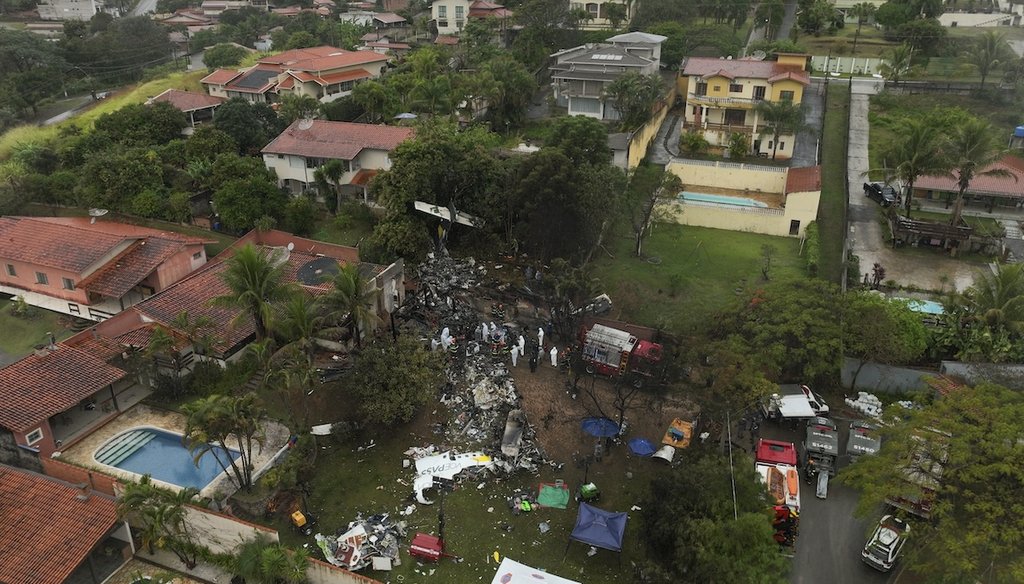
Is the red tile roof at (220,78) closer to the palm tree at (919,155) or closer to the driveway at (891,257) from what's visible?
the driveway at (891,257)

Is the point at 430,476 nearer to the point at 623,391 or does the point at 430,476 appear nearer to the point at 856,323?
the point at 623,391

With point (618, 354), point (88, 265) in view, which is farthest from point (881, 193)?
point (88, 265)

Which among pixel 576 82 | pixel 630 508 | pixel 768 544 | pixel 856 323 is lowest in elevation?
pixel 630 508

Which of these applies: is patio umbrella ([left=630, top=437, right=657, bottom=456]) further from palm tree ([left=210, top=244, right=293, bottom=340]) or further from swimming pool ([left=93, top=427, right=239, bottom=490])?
palm tree ([left=210, top=244, right=293, bottom=340])

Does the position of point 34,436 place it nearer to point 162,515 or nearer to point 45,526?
point 45,526

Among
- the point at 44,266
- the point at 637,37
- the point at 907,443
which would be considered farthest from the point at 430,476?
the point at 637,37

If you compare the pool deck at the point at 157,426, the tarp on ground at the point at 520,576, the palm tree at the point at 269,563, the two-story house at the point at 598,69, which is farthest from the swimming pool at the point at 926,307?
the two-story house at the point at 598,69
